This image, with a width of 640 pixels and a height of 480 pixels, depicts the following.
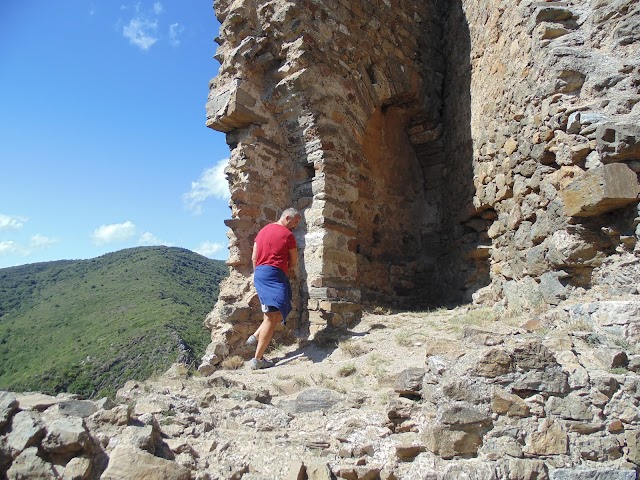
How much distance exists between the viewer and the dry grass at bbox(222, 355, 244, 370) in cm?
450

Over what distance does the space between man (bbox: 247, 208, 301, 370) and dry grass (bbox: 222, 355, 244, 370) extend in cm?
18

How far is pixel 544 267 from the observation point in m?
4.22

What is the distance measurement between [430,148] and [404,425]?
525 cm

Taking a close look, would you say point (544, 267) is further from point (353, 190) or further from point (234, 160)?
point (234, 160)

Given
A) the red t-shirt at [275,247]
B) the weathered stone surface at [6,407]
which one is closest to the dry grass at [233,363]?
the red t-shirt at [275,247]

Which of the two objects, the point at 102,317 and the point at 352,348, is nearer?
the point at 352,348

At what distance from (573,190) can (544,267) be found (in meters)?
0.82

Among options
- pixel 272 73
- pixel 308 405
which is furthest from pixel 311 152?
pixel 308 405

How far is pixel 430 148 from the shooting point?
7109 mm

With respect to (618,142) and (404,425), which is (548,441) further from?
(618,142)

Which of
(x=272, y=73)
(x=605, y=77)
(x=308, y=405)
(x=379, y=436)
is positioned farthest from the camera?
(x=272, y=73)

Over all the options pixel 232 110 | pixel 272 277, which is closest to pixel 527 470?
pixel 272 277

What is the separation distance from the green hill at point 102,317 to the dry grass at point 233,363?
9379 millimetres

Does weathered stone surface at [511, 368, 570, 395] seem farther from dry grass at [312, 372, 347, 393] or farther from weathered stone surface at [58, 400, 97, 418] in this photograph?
weathered stone surface at [58, 400, 97, 418]
